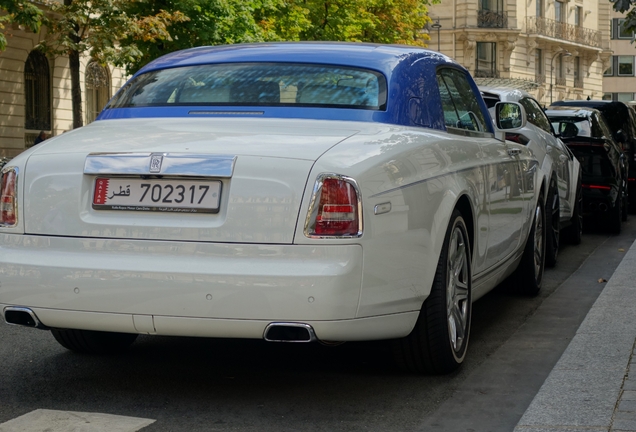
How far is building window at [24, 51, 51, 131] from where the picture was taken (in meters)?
31.3

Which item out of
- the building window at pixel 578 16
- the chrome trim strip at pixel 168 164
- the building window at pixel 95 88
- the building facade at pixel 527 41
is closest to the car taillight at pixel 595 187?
the chrome trim strip at pixel 168 164

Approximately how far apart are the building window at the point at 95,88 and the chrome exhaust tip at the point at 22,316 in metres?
29.6

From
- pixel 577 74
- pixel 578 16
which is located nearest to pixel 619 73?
pixel 577 74

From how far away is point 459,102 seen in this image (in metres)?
6.28

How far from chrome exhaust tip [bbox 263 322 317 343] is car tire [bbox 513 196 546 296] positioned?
3.60m

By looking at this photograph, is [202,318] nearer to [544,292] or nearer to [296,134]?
[296,134]

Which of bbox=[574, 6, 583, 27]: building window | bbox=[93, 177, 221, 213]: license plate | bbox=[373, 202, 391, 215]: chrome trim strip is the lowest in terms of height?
bbox=[373, 202, 391, 215]: chrome trim strip

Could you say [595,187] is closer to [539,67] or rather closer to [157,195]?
[157,195]

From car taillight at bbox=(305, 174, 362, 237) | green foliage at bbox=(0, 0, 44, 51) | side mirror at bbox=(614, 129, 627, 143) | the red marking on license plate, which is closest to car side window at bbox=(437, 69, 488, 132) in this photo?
car taillight at bbox=(305, 174, 362, 237)

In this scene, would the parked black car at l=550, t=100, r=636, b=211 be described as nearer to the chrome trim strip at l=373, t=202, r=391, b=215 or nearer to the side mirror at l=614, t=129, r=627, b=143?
the side mirror at l=614, t=129, r=627, b=143

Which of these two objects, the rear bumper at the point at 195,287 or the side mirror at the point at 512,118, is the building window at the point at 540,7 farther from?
the rear bumper at the point at 195,287

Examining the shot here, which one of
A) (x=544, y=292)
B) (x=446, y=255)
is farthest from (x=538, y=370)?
(x=544, y=292)

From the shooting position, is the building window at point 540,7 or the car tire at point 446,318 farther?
the building window at point 540,7

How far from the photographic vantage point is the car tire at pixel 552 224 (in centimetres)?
884
